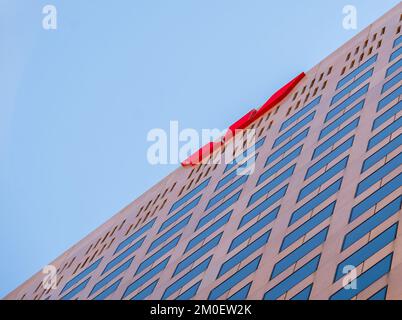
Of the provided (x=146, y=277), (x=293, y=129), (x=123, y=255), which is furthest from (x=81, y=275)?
(x=293, y=129)


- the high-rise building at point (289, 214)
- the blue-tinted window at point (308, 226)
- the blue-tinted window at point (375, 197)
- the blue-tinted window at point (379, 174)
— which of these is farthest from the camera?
the blue-tinted window at point (308, 226)

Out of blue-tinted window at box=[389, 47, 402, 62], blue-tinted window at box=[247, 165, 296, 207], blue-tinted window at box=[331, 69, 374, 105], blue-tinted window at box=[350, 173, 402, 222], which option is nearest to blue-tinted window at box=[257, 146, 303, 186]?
blue-tinted window at box=[247, 165, 296, 207]

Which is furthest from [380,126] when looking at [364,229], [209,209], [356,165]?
[209,209]

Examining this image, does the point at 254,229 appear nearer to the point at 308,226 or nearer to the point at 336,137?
the point at 308,226

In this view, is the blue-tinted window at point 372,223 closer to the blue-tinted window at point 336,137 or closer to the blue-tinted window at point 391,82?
the blue-tinted window at point 336,137

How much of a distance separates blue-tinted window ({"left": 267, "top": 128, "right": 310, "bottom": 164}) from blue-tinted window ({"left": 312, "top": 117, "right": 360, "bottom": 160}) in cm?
366

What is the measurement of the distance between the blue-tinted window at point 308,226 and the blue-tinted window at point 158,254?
37.9 feet

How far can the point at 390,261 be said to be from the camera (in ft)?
90.7

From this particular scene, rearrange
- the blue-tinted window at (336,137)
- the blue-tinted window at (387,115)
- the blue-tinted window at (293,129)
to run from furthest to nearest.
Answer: the blue-tinted window at (293,129) < the blue-tinted window at (336,137) < the blue-tinted window at (387,115)

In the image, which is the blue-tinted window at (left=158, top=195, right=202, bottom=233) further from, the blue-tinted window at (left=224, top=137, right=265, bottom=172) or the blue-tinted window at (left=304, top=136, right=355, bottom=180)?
the blue-tinted window at (left=304, top=136, right=355, bottom=180)

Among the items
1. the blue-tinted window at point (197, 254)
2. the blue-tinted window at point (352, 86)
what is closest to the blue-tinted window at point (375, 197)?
the blue-tinted window at point (197, 254)

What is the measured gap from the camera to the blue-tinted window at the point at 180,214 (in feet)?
165

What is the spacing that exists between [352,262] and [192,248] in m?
15.5
